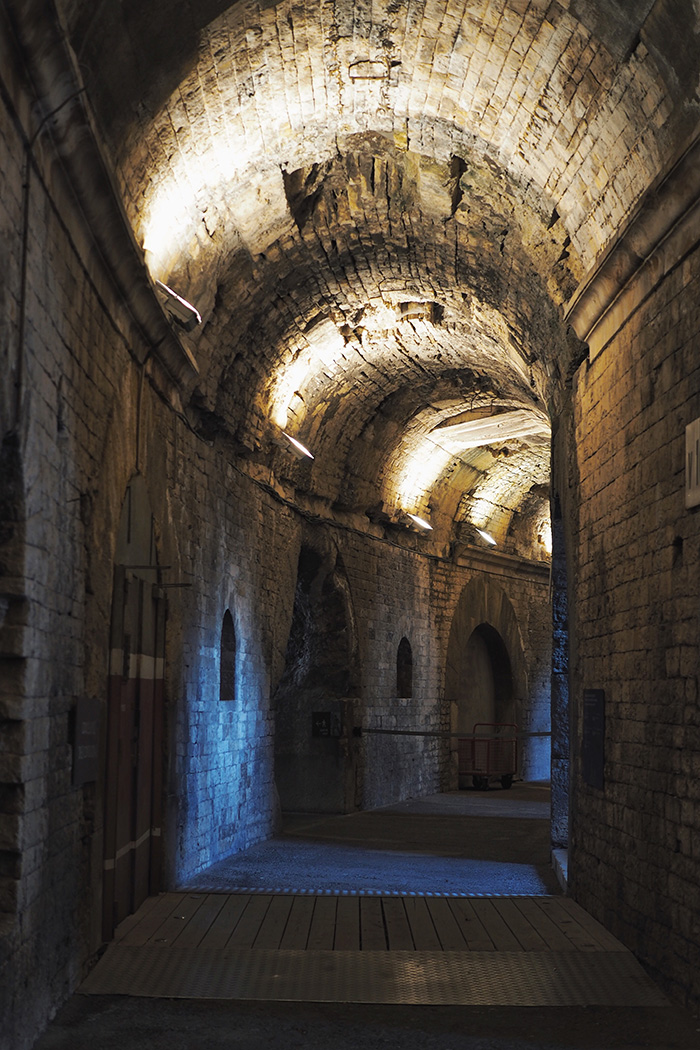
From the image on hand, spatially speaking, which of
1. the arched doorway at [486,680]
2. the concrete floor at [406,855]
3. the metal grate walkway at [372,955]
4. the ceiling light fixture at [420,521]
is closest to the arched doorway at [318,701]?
the concrete floor at [406,855]

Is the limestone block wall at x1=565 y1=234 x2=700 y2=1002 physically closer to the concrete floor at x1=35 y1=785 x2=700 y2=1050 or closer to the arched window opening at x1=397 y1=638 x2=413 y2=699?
the concrete floor at x1=35 y1=785 x2=700 y2=1050

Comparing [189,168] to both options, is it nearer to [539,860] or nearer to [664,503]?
[664,503]

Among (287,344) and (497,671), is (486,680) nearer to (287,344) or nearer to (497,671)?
(497,671)

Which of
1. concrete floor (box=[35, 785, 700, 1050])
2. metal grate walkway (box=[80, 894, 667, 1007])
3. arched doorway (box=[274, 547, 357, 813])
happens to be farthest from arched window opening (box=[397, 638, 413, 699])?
concrete floor (box=[35, 785, 700, 1050])

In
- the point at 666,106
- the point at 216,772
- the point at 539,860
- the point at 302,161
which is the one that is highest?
the point at 302,161

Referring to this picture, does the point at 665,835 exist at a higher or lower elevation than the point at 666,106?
lower

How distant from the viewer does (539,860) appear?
9.57m

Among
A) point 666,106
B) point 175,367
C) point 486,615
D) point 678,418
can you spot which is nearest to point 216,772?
point 175,367

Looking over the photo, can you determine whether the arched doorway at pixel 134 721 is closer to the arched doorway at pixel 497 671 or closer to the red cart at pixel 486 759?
the red cart at pixel 486 759

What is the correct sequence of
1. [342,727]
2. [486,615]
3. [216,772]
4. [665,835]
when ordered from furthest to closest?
[486,615]
[342,727]
[216,772]
[665,835]

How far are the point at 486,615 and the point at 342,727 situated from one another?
5706 millimetres

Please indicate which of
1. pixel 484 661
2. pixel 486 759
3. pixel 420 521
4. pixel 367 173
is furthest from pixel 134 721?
pixel 484 661

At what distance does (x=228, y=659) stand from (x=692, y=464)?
19.1ft

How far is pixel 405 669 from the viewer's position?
15.6m
